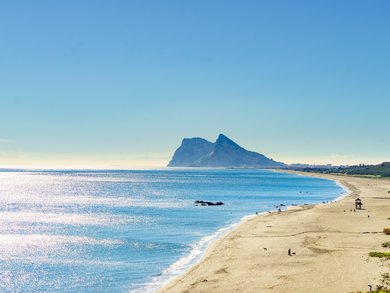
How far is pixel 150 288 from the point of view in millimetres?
37781

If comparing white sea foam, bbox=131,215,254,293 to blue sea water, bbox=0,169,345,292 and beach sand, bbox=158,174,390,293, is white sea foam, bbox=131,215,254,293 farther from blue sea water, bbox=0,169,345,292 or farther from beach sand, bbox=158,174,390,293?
beach sand, bbox=158,174,390,293

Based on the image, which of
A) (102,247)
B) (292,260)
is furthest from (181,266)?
(102,247)

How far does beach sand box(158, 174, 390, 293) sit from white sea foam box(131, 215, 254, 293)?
3.76 feet

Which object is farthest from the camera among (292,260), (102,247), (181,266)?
(102,247)

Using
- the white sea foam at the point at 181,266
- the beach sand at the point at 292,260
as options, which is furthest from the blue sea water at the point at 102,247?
the beach sand at the point at 292,260

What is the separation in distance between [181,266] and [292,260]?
11.8 metres

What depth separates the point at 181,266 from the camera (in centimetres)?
4597

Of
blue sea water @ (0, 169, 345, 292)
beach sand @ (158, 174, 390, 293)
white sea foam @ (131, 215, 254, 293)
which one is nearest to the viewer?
beach sand @ (158, 174, 390, 293)

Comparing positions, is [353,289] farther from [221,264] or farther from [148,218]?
[148,218]

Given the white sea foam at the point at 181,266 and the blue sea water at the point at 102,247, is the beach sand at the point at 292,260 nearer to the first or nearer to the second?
the white sea foam at the point at 181,266

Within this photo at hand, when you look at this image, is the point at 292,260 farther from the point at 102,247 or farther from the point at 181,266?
the point at 102,247

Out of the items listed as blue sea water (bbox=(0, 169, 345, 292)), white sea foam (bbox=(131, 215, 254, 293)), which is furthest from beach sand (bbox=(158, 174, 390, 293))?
blue sea water (bbox=(0, 169, 345, 292))

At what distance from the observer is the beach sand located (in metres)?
35.9

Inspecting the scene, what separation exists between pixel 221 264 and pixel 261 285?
9037 millimetres
